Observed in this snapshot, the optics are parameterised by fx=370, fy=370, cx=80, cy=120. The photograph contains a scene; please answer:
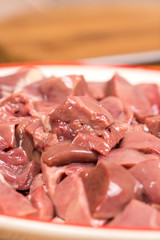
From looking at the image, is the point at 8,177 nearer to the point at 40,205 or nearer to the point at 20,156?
the point at 20,156

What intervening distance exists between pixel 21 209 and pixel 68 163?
1.05 ft

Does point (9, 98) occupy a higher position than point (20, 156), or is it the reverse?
point (9, 98)

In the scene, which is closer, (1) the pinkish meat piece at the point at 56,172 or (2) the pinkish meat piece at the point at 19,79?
(1) the pinkish meat piece at the point at 56,172

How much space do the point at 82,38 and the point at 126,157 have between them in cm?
270

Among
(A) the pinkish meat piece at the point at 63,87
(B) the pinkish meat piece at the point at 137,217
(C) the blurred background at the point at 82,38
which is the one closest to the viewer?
(B) the pinkish meat piece at the point at 137,217

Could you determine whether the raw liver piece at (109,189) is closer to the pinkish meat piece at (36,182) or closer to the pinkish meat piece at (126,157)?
the pinkish meat piece at (126,157)

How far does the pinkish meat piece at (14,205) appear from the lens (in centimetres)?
141

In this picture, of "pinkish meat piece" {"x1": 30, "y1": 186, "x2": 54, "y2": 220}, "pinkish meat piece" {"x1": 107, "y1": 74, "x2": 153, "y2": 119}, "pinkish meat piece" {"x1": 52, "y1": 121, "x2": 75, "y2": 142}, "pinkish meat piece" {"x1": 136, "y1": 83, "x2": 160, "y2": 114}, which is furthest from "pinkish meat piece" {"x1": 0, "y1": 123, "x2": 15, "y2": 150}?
"pinkish meat piece" {"x1": 136, "y1": 83, "x2": 160, "y2": 114}

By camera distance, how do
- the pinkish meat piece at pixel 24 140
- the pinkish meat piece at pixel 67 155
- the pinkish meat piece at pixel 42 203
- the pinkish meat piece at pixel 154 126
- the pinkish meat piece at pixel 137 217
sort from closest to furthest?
1. the pinkish meat piece at pixel 137 217
2. the pinkish meat piece at pixel 42 203
3. the pinkish meat piece at pixel 67 155
4. the pinkish meat piece at pixel 24 140
5. the pinkish meat piece at pixel 154 126

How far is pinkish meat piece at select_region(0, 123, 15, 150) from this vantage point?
1788mm

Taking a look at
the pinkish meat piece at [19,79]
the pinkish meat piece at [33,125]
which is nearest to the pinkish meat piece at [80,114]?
the pinkish meat piece at [33,125]

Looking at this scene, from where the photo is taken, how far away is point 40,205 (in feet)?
4.91

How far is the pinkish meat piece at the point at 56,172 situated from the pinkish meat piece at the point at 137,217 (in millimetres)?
282

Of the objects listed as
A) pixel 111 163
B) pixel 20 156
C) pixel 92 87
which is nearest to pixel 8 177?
pixel 20 156
